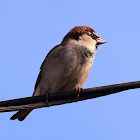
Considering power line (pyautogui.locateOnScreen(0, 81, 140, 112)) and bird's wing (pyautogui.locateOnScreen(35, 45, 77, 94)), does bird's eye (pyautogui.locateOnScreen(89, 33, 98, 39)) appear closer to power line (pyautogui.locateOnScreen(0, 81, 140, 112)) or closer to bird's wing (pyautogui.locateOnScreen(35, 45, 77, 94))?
bird's wing (pyautogui.locateOnScreen(35, 45, 77, 94))

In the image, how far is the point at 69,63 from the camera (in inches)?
179

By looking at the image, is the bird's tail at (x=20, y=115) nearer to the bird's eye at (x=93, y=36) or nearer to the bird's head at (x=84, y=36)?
the bird's head at (x=84, y=36)

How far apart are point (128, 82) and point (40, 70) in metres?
2.02

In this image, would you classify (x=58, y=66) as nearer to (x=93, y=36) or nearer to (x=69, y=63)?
(x=69, y=63)

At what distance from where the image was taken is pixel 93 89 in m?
3.54

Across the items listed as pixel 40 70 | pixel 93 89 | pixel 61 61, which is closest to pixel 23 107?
pixel 93 89

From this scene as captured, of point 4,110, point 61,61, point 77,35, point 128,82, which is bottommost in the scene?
point 4,110

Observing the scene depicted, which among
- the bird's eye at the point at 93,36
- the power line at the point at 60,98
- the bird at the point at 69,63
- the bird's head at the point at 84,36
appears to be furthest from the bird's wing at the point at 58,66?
the power line at the point at 60,98

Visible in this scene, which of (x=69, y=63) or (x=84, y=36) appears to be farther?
(x=84, y=36)

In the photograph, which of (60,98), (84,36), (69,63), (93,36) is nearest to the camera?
(60,98)

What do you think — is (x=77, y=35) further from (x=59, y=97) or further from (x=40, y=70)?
(x=59, y=97)

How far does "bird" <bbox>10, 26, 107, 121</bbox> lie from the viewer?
15.0 ft

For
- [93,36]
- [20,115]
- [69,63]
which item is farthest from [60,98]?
[93,36]

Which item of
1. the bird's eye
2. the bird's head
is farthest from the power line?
the bird's eye
